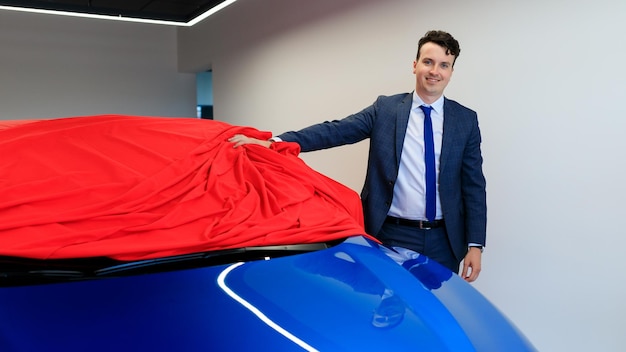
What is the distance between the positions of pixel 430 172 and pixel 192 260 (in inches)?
44.8

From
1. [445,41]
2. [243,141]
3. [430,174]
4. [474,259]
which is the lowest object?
[474,259]

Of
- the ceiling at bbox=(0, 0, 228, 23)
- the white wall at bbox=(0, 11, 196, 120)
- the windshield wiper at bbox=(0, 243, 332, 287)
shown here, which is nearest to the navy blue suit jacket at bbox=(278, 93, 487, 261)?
the windshield wiper at bbox=(0, 243, 332, 287)

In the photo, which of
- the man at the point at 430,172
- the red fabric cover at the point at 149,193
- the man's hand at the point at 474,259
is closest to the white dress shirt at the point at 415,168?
the man at the point at 430,172

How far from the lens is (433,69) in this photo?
205cm

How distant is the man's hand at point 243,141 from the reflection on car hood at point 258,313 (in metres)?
0.60

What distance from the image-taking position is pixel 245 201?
153 centimetres

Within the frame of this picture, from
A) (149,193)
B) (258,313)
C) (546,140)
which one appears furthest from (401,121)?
(258,313)

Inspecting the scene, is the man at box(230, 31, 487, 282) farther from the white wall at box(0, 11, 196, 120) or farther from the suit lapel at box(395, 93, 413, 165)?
the white wall at box(0, 11, 196, 120)

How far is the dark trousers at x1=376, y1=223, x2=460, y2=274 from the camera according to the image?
2.11 m

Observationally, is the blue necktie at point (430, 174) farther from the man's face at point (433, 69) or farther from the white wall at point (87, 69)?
the white wall at point (87, 69)

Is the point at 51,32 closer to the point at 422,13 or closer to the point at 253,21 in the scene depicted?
the point at 253,21

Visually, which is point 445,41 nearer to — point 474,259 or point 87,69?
point 474,259

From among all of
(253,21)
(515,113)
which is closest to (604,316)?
(515,113)

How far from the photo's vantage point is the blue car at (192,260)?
1.01 m
